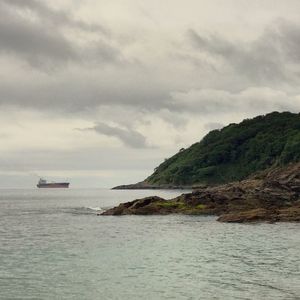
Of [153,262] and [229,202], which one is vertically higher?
[229,202]

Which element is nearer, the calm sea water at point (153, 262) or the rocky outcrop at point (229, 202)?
the calm sea water at point (153, 262)

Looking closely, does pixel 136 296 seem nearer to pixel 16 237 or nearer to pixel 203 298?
pixel 203 298

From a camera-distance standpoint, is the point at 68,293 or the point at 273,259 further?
the point at 273,259

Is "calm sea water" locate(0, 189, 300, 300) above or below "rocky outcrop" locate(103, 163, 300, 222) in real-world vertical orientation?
below

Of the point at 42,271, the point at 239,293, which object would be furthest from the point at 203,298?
the point at 42,271

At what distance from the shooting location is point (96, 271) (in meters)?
47.9

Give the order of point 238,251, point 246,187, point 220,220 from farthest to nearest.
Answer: point 246,187
point 220,220
point 238,251

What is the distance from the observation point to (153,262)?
5306cm

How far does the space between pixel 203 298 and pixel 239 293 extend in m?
2.97

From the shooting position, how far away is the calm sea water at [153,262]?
130 feet

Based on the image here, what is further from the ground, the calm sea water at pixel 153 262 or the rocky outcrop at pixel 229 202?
the rocky outcrop at pixel 229 202

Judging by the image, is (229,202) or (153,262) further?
(229,202)

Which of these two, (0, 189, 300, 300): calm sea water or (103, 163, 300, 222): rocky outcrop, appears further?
(103, 163, 300, 222): rocky outcrop

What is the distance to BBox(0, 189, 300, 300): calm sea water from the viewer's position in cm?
3966
